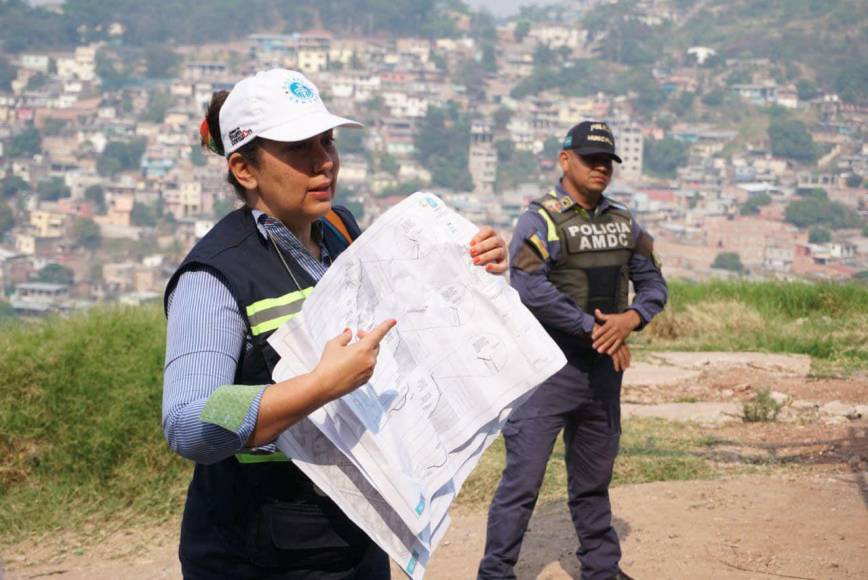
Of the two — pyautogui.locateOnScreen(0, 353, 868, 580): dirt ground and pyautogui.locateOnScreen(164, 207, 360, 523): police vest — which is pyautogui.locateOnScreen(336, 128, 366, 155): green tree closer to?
pyautogui.locateOnScreen(0, 353, 868, 580): dirt ground

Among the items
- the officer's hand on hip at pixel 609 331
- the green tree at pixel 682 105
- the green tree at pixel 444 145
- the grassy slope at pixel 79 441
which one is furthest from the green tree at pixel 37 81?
the officer's hand on hip at pixel 609 331

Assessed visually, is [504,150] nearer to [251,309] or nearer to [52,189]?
[52,189]

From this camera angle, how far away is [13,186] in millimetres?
60688

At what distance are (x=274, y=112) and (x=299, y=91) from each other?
0.07 m

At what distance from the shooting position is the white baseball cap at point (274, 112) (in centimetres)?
210

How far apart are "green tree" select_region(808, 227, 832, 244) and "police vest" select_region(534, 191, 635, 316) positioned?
35.6 m

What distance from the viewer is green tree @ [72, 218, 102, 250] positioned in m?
52.3

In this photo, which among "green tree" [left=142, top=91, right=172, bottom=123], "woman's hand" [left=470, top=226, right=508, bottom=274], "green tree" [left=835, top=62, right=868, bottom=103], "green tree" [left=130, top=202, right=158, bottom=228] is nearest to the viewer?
"woman's hand" [left=470, top=226, right=508, bottom=274]

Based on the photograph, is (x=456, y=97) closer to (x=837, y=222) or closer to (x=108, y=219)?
(x=108, y=219)

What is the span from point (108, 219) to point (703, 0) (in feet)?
218

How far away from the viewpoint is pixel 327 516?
220 cm

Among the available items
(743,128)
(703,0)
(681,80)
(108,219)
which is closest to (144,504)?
(108,219)

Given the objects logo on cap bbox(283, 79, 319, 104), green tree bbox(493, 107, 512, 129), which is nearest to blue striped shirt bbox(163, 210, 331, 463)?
logo on cap bbox(283, 79, 319, 104)

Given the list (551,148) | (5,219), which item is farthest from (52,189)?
(551,148)
